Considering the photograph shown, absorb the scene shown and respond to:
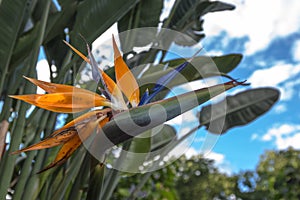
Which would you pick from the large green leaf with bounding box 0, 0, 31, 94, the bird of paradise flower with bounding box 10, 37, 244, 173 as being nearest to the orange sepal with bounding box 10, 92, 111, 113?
the bird of paradise flower with bounding box 10, 37, 244, 173

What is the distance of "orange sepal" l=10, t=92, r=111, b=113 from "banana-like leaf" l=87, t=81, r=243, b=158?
0.21 ft

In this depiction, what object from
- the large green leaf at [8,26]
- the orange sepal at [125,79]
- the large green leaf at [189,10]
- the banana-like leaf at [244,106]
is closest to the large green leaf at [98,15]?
the large green leaf at [8,26]

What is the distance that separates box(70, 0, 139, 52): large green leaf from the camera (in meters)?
0.77

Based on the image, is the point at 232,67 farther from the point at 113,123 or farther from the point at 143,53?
the point at 113,123

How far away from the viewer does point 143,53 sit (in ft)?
3.42

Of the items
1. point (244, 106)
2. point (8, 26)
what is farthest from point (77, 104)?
point (244, 106)

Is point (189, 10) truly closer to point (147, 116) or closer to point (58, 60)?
point (58, 60)

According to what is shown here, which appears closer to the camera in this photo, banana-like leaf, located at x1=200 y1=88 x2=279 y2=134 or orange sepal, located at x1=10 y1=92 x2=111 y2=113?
orange sepal, located at x1=10 y1=92 x2=111 y2=113

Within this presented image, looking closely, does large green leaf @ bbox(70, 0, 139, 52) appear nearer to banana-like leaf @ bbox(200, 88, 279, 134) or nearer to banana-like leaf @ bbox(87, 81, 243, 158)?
banana-like leaf @ bbox(87, 81, 243, 158)

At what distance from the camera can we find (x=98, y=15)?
2.54 feet

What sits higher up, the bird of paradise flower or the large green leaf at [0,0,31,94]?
the large green leaf at [0,0,31,94]

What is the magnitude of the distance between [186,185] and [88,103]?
248 inches

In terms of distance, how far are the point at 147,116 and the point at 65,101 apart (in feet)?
0.32

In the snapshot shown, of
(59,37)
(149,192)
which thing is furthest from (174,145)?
(149,192)
